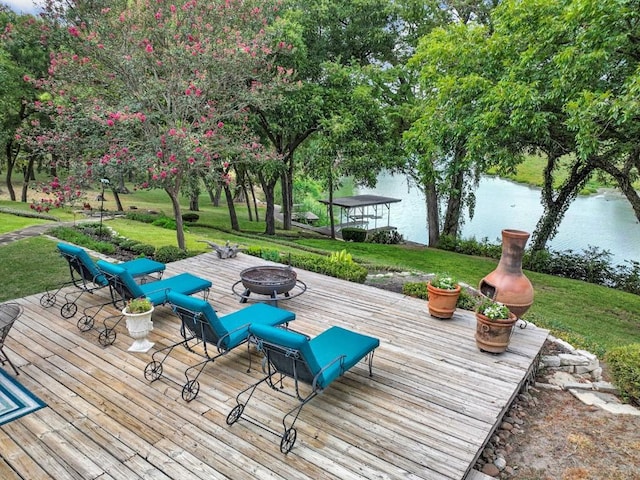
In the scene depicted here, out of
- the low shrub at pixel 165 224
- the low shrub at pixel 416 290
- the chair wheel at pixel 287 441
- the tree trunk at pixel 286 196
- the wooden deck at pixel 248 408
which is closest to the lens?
the wooden deck at pixel 248 408

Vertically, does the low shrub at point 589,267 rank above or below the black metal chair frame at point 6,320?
below

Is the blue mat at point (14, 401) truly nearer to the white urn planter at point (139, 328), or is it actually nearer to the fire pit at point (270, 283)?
the white urn planter at point (139, 328)

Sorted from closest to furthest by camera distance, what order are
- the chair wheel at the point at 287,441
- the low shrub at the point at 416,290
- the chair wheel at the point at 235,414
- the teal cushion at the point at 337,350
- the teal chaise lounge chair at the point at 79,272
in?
the chair wheel at the point at 287,441
the chair wheel at the point at 235,414
the teal cushion at the point at 337,350
the teal chaise lounge chair at the point at 79,272
the low shrub at the point at 416,290

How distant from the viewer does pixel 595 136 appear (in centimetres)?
660

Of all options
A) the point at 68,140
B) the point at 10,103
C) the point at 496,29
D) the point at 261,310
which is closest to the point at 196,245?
the point at 68,140

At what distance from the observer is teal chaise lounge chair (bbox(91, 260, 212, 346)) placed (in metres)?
5.14

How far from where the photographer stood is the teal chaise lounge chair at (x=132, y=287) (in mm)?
5145

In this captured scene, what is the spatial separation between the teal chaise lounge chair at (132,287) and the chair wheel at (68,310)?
0.57 meters

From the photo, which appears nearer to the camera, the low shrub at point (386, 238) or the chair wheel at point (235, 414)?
the chair wheel at point (235, 414)

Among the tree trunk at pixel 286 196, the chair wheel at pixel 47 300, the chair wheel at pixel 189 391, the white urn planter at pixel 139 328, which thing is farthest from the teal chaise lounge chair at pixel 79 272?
the tree trunk at pixel 286 196

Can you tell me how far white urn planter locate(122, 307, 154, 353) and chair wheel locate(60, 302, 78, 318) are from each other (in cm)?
159

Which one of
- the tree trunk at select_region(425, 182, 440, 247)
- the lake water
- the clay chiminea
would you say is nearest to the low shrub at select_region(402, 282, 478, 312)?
the clay chiminea

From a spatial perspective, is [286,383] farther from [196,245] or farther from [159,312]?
[196,245]

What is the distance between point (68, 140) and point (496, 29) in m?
9.67
